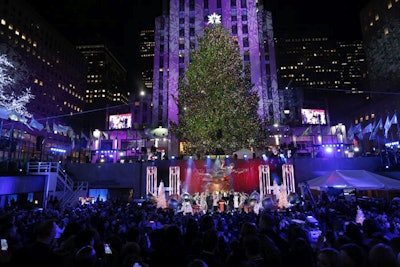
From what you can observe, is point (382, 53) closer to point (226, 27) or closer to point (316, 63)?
point (226, 27)

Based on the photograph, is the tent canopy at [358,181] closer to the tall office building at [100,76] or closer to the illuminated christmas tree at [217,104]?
the illuminated christmas tree at [217,104]

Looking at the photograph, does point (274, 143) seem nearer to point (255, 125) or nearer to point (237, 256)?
point (255, 125)

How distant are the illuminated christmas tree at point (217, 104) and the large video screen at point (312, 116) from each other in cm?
3200

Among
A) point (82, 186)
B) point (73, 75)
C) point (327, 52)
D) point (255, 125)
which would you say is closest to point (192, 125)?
point (255, 125)

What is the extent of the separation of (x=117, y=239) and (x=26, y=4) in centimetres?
8586

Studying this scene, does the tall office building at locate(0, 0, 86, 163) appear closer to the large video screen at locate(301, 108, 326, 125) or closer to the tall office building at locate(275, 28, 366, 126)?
the large video screen at locate(301, 108, 326, 125)

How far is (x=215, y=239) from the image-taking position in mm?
4340

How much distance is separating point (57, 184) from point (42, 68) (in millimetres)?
68569

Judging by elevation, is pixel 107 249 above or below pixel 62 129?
below

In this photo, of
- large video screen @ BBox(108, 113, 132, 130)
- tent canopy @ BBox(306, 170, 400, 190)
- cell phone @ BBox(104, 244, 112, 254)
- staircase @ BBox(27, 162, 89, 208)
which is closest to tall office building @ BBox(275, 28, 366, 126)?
large video screen @ BBox(108, 113, 132, 130)

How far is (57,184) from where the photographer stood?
25469mm

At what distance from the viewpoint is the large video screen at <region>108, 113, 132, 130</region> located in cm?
6344

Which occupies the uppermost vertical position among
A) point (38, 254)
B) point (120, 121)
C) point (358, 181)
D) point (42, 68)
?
point (42, 68)

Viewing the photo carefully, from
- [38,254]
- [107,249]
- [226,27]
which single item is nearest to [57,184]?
[107,249]
